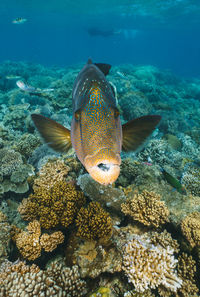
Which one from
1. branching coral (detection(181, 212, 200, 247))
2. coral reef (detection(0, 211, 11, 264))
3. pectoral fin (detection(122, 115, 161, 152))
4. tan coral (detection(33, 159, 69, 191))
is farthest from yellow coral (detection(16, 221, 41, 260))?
branching coral (detection(181, 212, 200, 247))

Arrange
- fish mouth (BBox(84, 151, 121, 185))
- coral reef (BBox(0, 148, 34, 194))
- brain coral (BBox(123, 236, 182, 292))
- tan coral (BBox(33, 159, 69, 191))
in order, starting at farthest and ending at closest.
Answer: coral reef (BBox(0, 148, 34, 194))
tan coral (BBox(33, 159, 69, 191))
brain coral (BBox(123, 236, 182, 292))
fish mouth (BBox(84, 151, 121, 185))

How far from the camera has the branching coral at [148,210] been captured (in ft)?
11.2

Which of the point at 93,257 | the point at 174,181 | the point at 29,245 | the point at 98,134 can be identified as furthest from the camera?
the point at 174,181

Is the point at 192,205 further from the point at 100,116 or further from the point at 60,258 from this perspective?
the point at 100,116

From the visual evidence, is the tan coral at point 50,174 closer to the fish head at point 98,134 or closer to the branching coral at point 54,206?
the branching coral at point 54,206

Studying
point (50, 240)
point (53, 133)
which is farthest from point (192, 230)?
point (53, 133)

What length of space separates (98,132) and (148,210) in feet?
8.40

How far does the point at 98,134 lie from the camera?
4.96 feet

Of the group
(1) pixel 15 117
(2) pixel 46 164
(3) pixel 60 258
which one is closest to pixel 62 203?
(3) pixel 60 258

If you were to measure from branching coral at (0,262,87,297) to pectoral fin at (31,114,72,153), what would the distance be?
195cm

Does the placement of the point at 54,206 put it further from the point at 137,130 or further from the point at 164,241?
the point at 137,130

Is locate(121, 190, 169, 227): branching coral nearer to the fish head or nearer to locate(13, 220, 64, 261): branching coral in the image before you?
locate(13, 220, 64, 261): branching coral

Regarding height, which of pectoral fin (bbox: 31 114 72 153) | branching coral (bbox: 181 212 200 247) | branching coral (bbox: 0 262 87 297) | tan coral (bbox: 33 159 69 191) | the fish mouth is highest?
the fish mouth

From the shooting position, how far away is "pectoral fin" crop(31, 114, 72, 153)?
2193 mm
